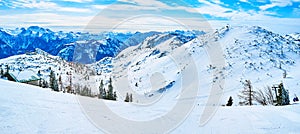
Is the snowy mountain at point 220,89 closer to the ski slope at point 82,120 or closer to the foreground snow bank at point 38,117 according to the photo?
the ski slope at point 82,120

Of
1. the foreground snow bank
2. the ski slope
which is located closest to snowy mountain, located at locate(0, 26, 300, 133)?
the ski slope

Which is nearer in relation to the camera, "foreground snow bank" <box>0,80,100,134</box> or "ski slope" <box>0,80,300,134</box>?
"foreground snow bank" <box>0,80,100,134</box>

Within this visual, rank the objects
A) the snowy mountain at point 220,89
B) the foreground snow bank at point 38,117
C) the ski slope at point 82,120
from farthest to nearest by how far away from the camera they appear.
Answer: the snowy mountain at point 220,89 < the ski slope at point 82,120 < the foreground snow bank at point 38,117

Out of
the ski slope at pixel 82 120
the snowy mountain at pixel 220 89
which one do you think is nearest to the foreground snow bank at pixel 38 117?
the ski slope at pixel 82 120

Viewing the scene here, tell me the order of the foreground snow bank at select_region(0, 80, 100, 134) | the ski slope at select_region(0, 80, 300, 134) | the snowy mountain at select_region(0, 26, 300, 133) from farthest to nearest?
1. the snowy mountain at select_region(0, 26, 300, 133)
2. the ski slope at select_region(0, 80, 300, 134)
3. the foreground snow bank at select_region(0, 80, 100, 134)

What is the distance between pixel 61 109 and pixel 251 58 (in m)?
149

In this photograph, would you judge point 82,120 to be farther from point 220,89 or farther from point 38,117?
point 220,89

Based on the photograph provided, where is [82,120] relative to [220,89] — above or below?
above

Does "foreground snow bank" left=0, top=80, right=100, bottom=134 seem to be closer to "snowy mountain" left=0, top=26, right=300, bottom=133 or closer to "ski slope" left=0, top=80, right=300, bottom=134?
"ski slope" left=0, top=80, right=300, bottom=134

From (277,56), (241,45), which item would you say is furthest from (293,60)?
(241,45)

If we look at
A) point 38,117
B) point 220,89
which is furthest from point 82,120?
point 220,89

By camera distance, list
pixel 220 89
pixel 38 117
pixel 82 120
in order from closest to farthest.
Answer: pixel 38 117
pixel 82 120
pixel 220 89

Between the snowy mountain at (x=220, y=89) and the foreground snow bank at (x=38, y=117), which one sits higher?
the foreground snow bank at (x=38, y=117)

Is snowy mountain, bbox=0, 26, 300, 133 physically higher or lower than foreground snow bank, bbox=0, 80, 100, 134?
lower
